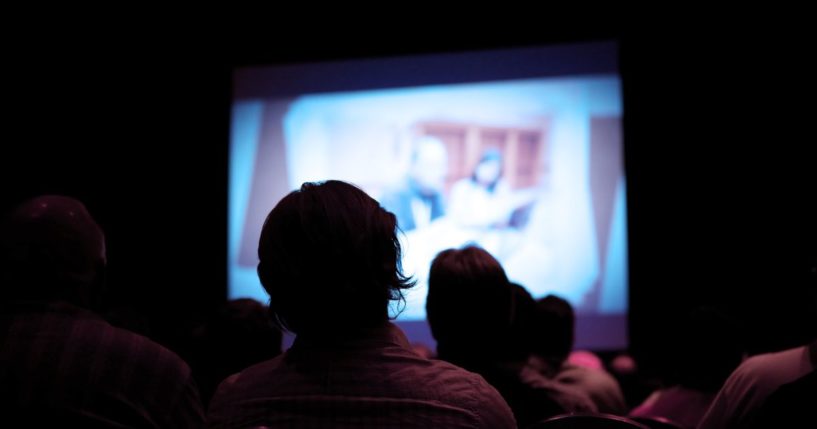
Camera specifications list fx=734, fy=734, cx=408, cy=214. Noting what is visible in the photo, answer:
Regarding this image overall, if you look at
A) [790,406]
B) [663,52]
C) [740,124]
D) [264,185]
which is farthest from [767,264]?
Result: [790,406]

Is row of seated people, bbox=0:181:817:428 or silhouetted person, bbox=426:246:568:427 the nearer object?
row of seated people, bbox=0:181:817:428

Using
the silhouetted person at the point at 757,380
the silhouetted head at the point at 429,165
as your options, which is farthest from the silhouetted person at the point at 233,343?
the silhouetted head at the point at 429,165

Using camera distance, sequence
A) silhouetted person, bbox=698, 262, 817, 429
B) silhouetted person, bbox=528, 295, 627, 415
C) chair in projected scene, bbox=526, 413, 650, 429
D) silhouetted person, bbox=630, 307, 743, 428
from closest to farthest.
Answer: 1. chair in projected scene, bbox=526, 413, 650, 429
2. silhouetted person, bbox=698, 262, 817, 429
3. silhouetted person, bbox=630, 307, 743, 428
4. silhouetted person, bbox=528, 295, 627, 415

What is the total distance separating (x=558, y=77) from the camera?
5328 mm

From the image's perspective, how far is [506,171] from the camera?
17.1 feet

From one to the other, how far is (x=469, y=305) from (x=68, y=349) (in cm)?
91

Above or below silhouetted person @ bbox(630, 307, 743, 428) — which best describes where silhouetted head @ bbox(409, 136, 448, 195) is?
above

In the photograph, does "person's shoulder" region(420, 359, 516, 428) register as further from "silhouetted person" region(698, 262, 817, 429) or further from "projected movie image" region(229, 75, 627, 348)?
"projected movie image" region(229, 75, 627, 348)

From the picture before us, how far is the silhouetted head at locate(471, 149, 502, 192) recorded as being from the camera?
5215 millimetres

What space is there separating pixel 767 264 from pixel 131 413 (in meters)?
4.91

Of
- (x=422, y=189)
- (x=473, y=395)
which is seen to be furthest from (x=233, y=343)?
(x=422, y=189)

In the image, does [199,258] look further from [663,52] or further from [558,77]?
[663,52]

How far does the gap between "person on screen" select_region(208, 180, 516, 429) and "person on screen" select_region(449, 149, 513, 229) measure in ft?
12.7

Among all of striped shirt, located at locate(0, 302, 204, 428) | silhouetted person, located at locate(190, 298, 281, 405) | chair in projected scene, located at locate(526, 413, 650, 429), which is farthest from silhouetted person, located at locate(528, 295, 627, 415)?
striped shirt, located at locate(0, 302, 204, 428)
